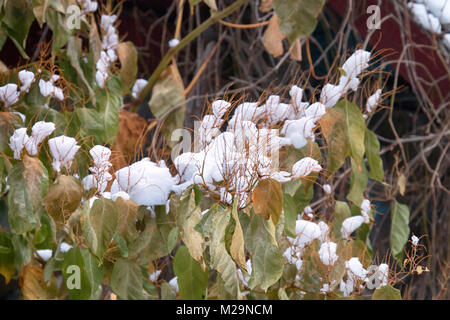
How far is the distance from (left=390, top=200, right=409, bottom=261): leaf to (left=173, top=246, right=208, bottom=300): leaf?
43 centimetres

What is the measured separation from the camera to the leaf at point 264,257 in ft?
2.32

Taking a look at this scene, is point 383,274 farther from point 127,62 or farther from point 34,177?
point 127,62

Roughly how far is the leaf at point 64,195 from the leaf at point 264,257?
256 millimetres

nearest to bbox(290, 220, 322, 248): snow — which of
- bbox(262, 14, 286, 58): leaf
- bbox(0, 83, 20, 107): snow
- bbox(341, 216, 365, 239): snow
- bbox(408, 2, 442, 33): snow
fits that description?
bbox(341, 216, 365, 239): snow

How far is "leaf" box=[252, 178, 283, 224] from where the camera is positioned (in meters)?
0.69

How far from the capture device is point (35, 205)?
0.81 meters

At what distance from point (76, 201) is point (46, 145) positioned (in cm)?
27

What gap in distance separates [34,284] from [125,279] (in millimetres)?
322

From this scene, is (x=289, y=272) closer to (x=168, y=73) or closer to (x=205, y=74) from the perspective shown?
(x=168, y=73)

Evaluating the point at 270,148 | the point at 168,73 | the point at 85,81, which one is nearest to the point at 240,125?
the point at 270,148

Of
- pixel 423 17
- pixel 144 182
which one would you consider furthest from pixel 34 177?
pixel 423 17

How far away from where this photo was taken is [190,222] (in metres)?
0.75

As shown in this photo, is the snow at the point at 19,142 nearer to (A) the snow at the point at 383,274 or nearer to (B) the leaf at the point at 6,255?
(B) the leaf at the point at 6,255

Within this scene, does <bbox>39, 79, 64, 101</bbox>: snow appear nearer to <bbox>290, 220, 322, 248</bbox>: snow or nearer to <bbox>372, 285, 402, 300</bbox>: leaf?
<bbox>290, 220, 322, 248</bbox>: snow
